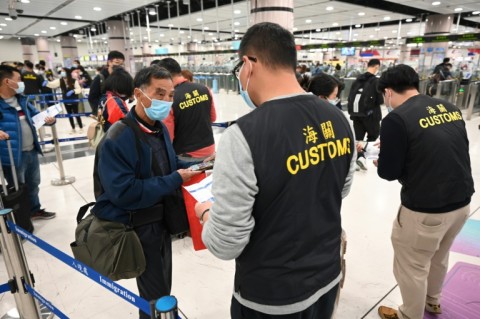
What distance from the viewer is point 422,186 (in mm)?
1727

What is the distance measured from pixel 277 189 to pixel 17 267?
1.76 meters

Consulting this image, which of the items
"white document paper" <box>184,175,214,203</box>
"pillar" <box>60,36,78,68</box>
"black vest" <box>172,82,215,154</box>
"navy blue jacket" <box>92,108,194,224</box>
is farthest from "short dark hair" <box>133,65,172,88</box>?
"pillar" <box>60,36,78,68</box>

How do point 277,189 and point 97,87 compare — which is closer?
point 277,189

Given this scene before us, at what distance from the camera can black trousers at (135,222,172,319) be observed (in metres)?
1.66

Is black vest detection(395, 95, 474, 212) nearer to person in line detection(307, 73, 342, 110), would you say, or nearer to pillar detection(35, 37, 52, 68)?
person in line detection(307, 73, 342, 110)

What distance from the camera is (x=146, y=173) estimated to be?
1599 mm

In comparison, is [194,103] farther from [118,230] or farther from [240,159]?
[240,159]

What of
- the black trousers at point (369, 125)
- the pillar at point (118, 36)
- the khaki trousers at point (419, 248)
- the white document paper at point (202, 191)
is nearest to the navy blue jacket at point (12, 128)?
the white document paper at point (202, 191)

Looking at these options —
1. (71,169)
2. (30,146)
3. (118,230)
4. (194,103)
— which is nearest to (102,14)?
(71,169)

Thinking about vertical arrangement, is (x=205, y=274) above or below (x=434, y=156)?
below

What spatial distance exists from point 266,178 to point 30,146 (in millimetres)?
3531

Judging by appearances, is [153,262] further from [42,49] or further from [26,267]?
[42,49]

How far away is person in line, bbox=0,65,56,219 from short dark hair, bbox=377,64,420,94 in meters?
3.35

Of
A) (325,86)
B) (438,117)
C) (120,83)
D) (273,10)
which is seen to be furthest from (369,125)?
(273,10)
